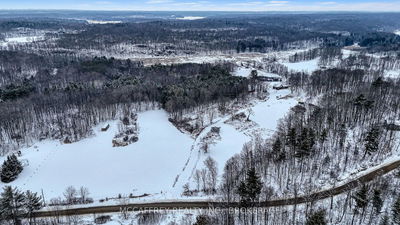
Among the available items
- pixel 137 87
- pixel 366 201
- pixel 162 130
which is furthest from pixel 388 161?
pixel 137 87

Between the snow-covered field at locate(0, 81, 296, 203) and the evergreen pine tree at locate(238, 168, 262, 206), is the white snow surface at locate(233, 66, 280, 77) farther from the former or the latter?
the evergreen pine tree at locate(238, 168, 262, 206)

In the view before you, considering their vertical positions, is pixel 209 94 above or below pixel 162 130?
above

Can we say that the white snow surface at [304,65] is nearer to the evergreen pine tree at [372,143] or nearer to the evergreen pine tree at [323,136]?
the evergreen pine tree at [323,136]

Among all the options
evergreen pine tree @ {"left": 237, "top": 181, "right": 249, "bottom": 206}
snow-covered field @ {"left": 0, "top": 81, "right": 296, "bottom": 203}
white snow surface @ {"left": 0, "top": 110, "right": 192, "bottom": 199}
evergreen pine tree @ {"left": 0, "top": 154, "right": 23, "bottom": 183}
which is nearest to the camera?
evergreen pine tree @ {"left": 237, "top": 181, "right": 249, "bottom": 206}

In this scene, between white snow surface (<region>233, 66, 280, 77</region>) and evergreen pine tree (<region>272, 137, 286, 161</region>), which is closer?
evergreen pine tree (<region>272, 137, 286, 161</region>)

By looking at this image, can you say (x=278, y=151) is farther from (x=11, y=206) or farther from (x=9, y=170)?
(x=9, y=170)

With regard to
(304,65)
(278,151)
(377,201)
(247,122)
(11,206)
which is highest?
(304,65)

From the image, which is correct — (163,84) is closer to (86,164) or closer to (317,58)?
(86,164)

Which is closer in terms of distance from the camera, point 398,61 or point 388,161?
point 388,161

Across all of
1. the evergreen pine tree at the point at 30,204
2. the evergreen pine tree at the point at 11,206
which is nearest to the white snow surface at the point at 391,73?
the evergreen pine tree at the point at 30,204

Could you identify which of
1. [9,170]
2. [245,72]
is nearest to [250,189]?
[9,170]

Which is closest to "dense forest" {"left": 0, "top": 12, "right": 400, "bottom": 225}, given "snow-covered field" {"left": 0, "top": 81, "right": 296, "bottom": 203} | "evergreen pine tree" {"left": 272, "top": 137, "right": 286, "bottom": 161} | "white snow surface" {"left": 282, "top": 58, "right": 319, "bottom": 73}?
"evergreen pine tree" {"left": 272, "top": 137, "right": 286, "bottom": 161}
